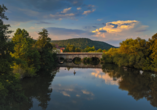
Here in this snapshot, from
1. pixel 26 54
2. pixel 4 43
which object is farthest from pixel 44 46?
pixel 4 43

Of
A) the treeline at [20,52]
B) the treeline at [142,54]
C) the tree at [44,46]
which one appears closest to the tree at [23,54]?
the treeline at [20,52]

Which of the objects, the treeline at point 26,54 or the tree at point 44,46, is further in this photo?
the tree at point 44,46

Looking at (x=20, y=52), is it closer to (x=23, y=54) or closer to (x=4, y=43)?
(x=23, y=54)

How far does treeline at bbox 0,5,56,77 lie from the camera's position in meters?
13.8

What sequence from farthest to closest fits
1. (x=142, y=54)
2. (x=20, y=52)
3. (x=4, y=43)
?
(x=142, y=54) → (x=20, y=52) → (x=4, y=43)

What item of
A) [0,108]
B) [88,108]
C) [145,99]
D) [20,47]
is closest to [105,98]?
[88,108]

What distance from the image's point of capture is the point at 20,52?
28375 mm

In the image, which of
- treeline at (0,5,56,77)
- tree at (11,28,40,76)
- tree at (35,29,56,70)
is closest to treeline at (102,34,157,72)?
tree at (35,29,56,70)

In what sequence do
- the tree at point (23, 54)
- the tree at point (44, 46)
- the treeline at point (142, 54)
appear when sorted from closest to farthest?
the tree at point (23, 54) < the treeline at point (142, 54) < the tree at point (44, 46)

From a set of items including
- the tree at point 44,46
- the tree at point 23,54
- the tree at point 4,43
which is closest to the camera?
the tree at point 4,43

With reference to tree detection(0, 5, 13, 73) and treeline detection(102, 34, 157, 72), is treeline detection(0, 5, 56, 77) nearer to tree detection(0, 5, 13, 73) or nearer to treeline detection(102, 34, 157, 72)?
tree detection(0, 5, 13, 73)

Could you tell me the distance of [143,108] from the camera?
16.9 meters

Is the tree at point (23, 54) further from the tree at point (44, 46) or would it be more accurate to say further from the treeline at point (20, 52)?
the tree at point (44, 46)

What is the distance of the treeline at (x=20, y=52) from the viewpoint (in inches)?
545
